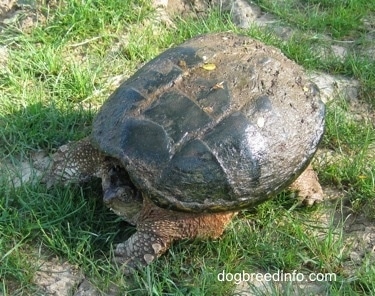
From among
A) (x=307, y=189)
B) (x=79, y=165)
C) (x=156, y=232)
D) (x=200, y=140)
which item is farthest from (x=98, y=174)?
(x=307, y=189)

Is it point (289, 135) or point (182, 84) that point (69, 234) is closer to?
point (182, 84)

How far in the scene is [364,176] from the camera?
333 cm

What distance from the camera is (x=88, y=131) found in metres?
Result: 3.61

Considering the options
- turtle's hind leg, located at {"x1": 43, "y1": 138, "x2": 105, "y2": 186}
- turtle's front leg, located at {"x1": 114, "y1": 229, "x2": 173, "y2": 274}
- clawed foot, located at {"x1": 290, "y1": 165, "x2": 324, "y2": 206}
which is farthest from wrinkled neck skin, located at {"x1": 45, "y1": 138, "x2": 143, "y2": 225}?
clawed foot, located at {"x1": 290, "y1": 165, "x2": 324, "y2": 206}

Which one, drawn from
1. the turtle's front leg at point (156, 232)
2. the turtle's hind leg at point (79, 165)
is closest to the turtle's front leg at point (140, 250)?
the turtle's front leg at point (156, 232)

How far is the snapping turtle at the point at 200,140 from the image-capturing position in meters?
2.74

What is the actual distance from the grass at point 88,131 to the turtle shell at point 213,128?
0.97 ft

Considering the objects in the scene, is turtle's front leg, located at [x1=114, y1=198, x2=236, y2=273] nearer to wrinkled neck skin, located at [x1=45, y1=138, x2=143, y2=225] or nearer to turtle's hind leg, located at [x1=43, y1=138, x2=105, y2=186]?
wrinkled neck skin, located at [x1=45, y1=138, x2=143, y2=225]

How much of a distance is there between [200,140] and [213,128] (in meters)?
0.08

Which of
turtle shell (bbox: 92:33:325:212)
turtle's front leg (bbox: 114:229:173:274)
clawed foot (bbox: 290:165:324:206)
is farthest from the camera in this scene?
clawed foot (bbox: 290:165:324:206)

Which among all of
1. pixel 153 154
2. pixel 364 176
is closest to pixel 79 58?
pixel 153 154

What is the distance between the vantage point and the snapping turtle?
2738 mm

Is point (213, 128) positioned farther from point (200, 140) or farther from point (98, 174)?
point (98, 174)

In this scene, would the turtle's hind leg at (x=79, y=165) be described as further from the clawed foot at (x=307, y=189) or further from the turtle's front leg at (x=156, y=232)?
the clawed foot at (x=307, y=189)
